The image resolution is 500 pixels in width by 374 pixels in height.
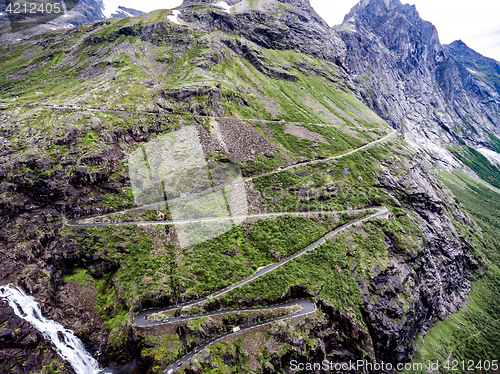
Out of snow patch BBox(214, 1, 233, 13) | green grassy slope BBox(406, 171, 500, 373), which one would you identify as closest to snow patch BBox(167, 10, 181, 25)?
snow patch BBox(214, 1, 233, 13)

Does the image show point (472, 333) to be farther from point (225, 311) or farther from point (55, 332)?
point (55, 332)

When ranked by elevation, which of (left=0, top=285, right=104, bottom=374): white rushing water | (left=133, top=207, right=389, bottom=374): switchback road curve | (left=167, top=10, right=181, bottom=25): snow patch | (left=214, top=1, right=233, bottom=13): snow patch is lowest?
(left=0, top=285, right=104, bottom=374): white rushing water

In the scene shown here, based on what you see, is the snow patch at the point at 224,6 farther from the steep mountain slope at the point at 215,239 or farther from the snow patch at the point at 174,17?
the steep mountain slope at the point at 215,239

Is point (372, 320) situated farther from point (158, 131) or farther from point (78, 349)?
point (158, 131)

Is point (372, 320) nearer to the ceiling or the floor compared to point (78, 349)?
nearer to the ceiling

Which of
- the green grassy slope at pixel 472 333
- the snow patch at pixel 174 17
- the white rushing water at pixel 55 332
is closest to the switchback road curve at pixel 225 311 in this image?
the white rushing water at pixel 55 332

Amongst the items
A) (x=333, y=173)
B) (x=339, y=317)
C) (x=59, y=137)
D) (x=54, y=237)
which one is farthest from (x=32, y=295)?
(x=333, y=173)

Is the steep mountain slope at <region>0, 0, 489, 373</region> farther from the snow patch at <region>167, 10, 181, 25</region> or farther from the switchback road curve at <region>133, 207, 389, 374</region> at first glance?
the snow patch at <region>167, 10, 181, 25</region>
